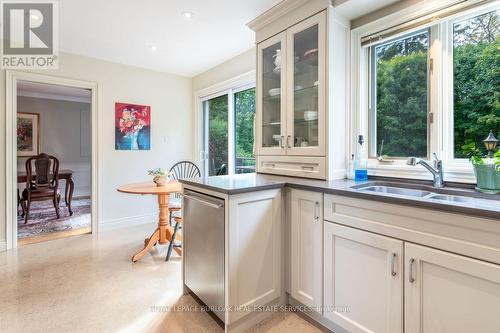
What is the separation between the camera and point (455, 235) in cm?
113

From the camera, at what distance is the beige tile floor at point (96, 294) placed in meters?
1.71

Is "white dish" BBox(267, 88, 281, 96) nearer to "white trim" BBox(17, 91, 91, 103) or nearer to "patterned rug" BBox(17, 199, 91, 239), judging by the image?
"patterned rug" BBox(17, 199, 91, 239)

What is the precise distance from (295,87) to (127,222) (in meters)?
3.13

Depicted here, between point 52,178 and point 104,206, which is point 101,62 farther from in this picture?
point 52,178

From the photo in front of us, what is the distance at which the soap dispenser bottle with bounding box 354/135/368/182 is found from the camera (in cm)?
200

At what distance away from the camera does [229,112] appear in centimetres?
375

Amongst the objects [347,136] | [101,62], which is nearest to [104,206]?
[101,62]

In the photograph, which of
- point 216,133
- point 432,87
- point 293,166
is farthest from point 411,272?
point 216,133

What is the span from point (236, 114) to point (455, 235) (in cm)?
299

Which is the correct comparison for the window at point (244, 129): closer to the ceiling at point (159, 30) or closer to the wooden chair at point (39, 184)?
the ceiling at point (159, 30)

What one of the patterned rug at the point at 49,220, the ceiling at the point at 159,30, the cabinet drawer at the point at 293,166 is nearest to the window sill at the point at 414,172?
the cabinet drawer at the point at 293,166

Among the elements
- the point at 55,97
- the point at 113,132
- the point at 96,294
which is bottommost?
the point at 96,294

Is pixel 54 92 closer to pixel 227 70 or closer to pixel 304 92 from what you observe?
pixel 227 70

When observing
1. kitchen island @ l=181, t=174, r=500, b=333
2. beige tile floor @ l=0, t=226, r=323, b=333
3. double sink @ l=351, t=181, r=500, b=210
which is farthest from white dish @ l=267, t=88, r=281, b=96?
beige tile floor @ l=0, t=226, r=323, b=333
